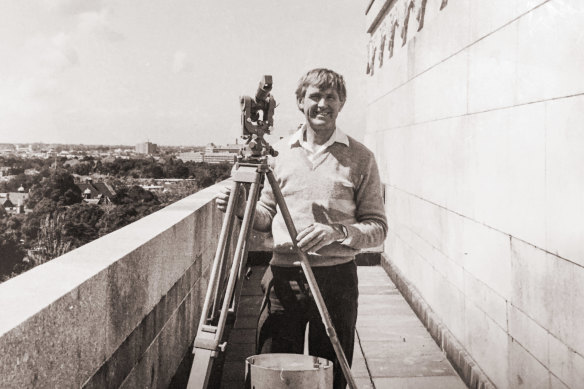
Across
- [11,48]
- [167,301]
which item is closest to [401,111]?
[167,301]

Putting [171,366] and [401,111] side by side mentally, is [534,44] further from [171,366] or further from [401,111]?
[401,111]

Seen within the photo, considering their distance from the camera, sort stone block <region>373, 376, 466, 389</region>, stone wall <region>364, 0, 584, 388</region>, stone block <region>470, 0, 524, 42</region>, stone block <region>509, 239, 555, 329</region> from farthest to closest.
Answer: stone block <region>373, 376, 466, 389</region> < stone block <region>470, 0, 524, 42</region> < stone block <region>509, 239, 555, 329</region> < stone wall <region>364, 0, 584, 388</region>

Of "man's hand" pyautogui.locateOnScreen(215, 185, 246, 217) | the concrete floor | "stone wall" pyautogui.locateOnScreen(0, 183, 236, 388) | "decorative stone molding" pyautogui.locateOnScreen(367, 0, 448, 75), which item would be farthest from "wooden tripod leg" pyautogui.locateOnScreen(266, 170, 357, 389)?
"decorative stone molding" pyautogui.locateOnScreen(367, 0, 448, 75)

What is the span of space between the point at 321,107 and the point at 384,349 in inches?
107

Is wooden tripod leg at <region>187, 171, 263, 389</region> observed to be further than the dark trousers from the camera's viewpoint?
No

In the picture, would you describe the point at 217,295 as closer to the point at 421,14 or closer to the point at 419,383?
the point at 419,383

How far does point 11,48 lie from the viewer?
7175 centimetres

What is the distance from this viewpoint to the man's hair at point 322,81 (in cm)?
233

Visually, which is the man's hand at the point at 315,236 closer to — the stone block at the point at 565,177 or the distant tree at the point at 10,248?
the stone block at the point at 565,177

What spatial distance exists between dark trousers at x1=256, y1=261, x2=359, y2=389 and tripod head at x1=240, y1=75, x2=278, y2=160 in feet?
1.73

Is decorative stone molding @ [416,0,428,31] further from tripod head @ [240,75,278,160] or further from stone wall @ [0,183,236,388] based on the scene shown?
tripod head @ [240,75,278,160]

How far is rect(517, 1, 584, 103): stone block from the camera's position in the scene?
2.53m

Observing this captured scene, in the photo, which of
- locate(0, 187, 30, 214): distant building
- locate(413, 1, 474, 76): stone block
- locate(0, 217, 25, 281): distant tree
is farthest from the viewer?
locate(0, 217, 25, 281): distant tree

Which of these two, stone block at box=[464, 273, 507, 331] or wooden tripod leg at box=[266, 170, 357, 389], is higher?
wooden tripod leg at box=[266, 170, 357, 389]
